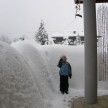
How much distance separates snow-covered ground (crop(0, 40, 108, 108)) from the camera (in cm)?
569

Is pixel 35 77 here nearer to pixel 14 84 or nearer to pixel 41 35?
pixel 14 84

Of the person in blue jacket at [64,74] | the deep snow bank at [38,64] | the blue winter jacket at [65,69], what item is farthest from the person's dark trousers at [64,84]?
the deep snow bank at [38,64]

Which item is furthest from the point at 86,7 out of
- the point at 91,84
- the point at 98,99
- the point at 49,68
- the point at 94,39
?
the point at 49,68

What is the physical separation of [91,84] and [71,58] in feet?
13.4

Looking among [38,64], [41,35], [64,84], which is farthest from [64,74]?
[41,35]

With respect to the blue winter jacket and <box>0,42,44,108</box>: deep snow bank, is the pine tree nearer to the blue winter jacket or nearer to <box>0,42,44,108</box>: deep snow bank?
the blue winter jacket

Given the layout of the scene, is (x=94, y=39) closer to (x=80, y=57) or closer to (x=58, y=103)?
(x=58, y=103)

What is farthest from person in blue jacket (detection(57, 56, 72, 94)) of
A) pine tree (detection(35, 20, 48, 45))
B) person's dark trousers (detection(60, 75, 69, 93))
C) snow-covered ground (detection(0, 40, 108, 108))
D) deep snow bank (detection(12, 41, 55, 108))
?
pine tree (detection(35, 20, 48, 45))

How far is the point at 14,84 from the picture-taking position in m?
5.91

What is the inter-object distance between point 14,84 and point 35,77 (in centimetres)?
309

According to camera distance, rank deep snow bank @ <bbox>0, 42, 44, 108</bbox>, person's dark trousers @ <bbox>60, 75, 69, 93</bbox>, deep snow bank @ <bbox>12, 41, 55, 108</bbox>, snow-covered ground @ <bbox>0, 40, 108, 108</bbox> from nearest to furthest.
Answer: deep snow bank @ <bbox>0, 42, 44, 108</bbox> < snow-covered ground @ <bbox>0, 40, 108, 108</bbox> < deep snow bank @ <bbox>12, 41, 55, 108</bbox> < person's dark trousers @ <bbox>60, 75, 69, 93</bbox>

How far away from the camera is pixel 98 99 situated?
29.3 ft

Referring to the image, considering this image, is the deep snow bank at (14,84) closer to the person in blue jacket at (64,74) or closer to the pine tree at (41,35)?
the person in blue jacket at (64,74)

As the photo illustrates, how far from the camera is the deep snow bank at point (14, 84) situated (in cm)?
529
